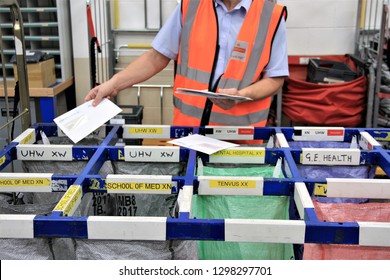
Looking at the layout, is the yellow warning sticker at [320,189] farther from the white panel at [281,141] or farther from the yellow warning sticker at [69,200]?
the yellow warning sticker at [69,200]

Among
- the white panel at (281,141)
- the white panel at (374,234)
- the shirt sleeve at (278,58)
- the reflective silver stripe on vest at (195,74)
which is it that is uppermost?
the shirt sleeve at (278,58)

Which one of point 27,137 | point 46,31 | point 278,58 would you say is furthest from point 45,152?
point 46,31

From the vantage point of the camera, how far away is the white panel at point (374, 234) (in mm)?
925

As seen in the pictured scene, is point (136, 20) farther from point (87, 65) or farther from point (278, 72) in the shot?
point (278, 72)

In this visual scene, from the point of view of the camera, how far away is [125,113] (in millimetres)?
3268

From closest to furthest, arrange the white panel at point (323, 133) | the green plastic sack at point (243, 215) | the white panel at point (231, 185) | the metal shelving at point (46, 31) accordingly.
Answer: the white panel at point (231, 185) < the green plastic sack at point (243, 215) < the white panel at point (323, 133) < the metal shelving at point (46, 31)

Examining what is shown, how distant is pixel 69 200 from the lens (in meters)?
1.03

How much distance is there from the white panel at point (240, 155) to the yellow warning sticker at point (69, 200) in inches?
18.2

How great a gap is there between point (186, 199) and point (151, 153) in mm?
384

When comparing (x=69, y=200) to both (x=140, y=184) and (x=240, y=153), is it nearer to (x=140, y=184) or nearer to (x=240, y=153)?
(x=140, y=184)

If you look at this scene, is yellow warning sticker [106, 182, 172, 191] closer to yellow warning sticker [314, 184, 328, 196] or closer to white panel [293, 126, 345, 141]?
yellow warning sticker [314, 184, 328, 196]

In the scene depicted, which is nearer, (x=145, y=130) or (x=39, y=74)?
(x=145, y=130)

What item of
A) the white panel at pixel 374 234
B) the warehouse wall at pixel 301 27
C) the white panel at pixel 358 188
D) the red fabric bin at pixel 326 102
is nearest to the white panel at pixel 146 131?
the white panel at pixel 358 188
